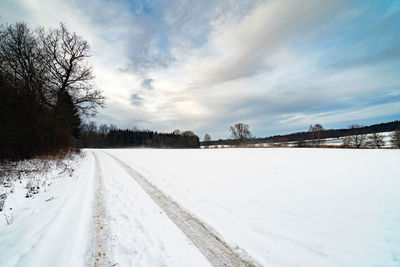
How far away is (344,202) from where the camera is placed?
4.98 m

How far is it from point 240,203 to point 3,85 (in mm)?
17144

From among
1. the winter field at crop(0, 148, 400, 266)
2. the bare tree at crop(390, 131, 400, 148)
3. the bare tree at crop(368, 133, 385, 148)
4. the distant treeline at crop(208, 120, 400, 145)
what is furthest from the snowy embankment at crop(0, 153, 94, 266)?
the bare tree at crop(368, 133, 385, 148)

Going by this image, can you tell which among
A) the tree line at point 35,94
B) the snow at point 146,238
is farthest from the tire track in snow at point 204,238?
the tree line at point 35,94

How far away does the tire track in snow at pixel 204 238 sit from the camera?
267 centimetres

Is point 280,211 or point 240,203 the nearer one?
point 280,211

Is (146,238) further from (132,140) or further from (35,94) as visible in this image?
(132,140)

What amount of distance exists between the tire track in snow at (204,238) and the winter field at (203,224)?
22 mm

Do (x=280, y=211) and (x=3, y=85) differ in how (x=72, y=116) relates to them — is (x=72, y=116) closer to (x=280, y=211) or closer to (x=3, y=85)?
(x=3, y=85)

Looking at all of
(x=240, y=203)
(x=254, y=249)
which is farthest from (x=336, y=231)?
(x=240, y=203)

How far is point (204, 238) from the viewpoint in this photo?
3.30 meters

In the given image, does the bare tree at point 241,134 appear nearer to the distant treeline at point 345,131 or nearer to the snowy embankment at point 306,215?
the distant treeline at point 345,131

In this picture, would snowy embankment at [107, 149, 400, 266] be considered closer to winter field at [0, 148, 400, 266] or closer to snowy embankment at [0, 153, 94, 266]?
winter field at [0, 148, 400, 266]

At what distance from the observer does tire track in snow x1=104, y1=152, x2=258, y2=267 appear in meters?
2.67

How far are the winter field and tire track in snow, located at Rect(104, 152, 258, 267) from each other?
0.02 metres
